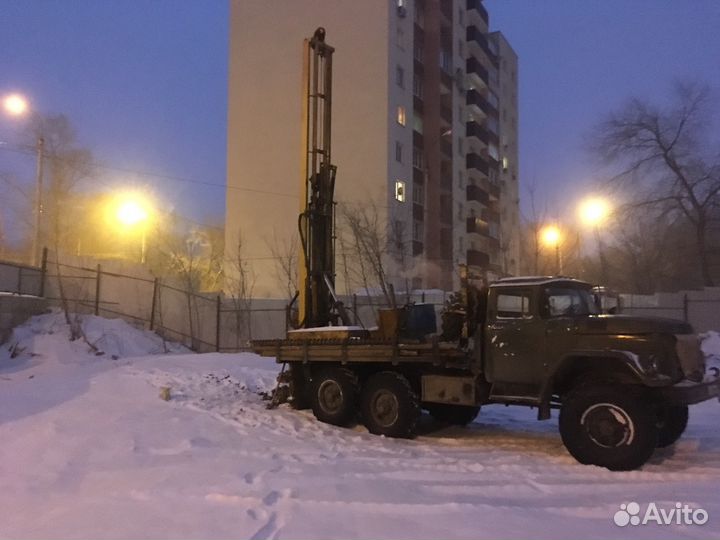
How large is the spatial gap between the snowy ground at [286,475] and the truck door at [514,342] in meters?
0.96

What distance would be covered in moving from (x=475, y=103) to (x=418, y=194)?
1397cm

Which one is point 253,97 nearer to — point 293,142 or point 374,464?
point 293,142

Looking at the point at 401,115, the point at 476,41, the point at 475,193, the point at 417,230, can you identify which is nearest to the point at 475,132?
the point at 475,193

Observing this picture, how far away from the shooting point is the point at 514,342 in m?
9.24

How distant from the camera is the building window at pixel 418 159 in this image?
152ft

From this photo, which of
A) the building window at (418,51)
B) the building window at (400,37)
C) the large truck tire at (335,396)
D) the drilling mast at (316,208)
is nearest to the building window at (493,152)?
the building window at (418,51)

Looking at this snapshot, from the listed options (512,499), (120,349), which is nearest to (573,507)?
(512,499)

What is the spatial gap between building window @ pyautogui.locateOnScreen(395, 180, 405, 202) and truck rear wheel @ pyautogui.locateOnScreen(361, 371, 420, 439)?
32154 millimetres

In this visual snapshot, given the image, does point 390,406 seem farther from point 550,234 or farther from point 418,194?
point 418,194

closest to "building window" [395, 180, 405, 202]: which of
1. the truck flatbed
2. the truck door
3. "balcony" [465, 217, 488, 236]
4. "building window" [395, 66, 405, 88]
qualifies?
"building window" [395, 66, 405, 88]

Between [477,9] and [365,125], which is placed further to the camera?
[477,9]

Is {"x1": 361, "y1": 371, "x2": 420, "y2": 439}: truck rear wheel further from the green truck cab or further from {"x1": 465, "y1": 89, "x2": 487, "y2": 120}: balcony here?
{"x1": 465, "y1": 89, "x2": 487, "y2": 120}: balcony

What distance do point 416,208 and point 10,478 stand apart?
128 feet

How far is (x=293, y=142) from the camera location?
43062 mm
